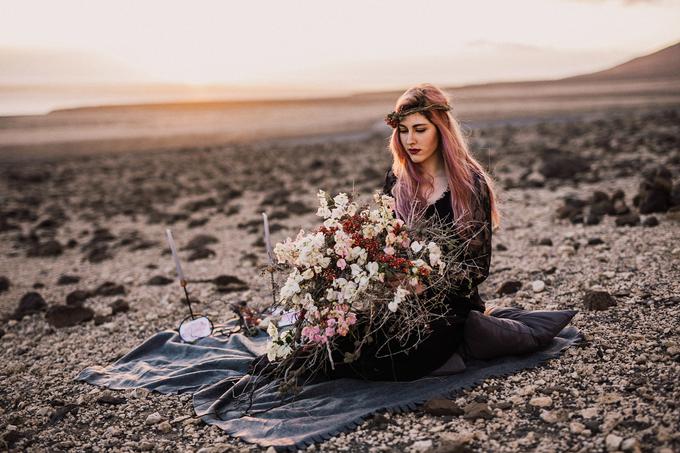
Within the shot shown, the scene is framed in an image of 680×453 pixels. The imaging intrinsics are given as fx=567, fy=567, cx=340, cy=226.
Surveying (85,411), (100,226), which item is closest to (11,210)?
(100,226)

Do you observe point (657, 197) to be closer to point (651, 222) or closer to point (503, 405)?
point (651, 222)

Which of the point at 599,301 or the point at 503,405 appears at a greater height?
the point at 599,301

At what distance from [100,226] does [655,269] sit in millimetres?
14465

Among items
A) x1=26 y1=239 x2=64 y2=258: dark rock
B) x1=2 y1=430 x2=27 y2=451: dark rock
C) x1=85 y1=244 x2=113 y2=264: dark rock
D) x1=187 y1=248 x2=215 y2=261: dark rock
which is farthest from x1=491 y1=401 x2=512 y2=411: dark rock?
x1=26 y1=239 x2=64 y2=258: dark rock

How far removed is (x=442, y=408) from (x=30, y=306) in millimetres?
7227

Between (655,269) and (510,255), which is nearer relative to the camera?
(655,269)

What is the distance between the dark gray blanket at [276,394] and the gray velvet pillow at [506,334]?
0.10 metres

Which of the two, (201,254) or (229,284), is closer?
(229,284)

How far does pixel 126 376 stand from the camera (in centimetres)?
621

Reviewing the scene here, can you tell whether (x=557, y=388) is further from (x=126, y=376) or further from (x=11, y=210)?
(x=11, y=210)

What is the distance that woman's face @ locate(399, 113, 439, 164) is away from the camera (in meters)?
5.71

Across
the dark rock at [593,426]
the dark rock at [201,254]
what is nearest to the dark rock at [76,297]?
the dark rock at [201,254]

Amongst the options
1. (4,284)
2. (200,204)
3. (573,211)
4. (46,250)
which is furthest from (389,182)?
(200,204)

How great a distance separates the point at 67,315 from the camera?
27.3 ft
